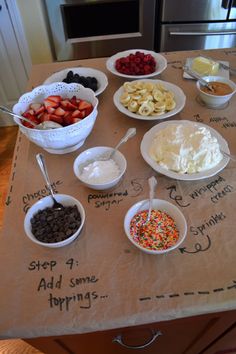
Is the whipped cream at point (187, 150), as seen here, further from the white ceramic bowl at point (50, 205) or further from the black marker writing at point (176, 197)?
the white ceramic bowl at point (50, 205)

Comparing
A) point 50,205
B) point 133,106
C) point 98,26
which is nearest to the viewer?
point 50,205

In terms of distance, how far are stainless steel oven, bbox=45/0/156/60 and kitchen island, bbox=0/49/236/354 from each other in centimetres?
109

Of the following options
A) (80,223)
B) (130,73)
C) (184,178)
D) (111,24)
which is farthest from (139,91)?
(111,24)

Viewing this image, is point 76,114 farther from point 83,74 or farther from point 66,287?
point 66,287

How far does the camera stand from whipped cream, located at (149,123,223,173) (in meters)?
0.68

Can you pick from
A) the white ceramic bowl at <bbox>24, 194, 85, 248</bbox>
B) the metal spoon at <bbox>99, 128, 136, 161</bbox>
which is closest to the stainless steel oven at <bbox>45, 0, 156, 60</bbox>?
the metal spoon at <bbox>99, 128, 136, 161</bbox>

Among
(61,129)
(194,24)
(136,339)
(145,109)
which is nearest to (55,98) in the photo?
(61,129)

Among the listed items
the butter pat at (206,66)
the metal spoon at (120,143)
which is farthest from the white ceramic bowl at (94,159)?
the butter pat at (206,66)

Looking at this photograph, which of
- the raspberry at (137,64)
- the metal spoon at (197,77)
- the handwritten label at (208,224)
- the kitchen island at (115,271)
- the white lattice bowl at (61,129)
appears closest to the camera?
the kitchen island at (115,271)

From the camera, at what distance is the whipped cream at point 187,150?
68cm

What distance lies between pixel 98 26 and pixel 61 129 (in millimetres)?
1187

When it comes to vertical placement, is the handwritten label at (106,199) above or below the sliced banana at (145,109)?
below

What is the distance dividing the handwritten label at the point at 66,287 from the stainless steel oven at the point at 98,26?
4.75 ft

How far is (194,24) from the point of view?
5.25 ft
